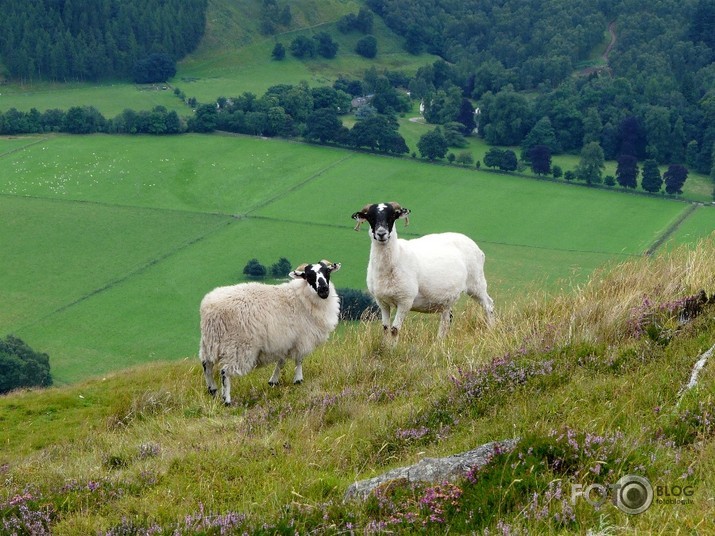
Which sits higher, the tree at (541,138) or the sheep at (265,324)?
the sheep at (265,324)

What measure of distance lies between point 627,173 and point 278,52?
254ft

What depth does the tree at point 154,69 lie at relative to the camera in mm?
149000

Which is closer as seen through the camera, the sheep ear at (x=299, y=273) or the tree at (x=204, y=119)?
the sheep ear at (x=299, y=273)

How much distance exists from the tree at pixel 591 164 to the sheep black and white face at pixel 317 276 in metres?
94.8

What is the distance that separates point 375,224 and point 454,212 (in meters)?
77.7

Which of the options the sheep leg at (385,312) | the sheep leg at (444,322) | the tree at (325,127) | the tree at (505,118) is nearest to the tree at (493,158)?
the tree at (505,118)

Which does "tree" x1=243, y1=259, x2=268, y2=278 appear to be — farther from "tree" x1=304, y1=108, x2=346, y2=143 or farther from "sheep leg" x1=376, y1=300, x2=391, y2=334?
"sheep leg" x1=376, y1=300, x2=391, y2=334

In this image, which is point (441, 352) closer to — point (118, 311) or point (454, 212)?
point (118, 311)

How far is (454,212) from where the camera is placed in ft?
300

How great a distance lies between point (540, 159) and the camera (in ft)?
362

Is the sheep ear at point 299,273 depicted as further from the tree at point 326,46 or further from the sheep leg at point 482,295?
the tree at point 326,46

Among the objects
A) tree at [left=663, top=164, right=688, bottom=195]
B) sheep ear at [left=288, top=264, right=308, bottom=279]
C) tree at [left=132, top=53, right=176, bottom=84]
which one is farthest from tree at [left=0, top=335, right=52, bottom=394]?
tree at [left=132, top=53, right=176, bottom=84]

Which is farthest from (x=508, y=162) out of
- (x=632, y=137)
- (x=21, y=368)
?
(x=21, y=368)

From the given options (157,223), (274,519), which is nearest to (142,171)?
(157,223)
